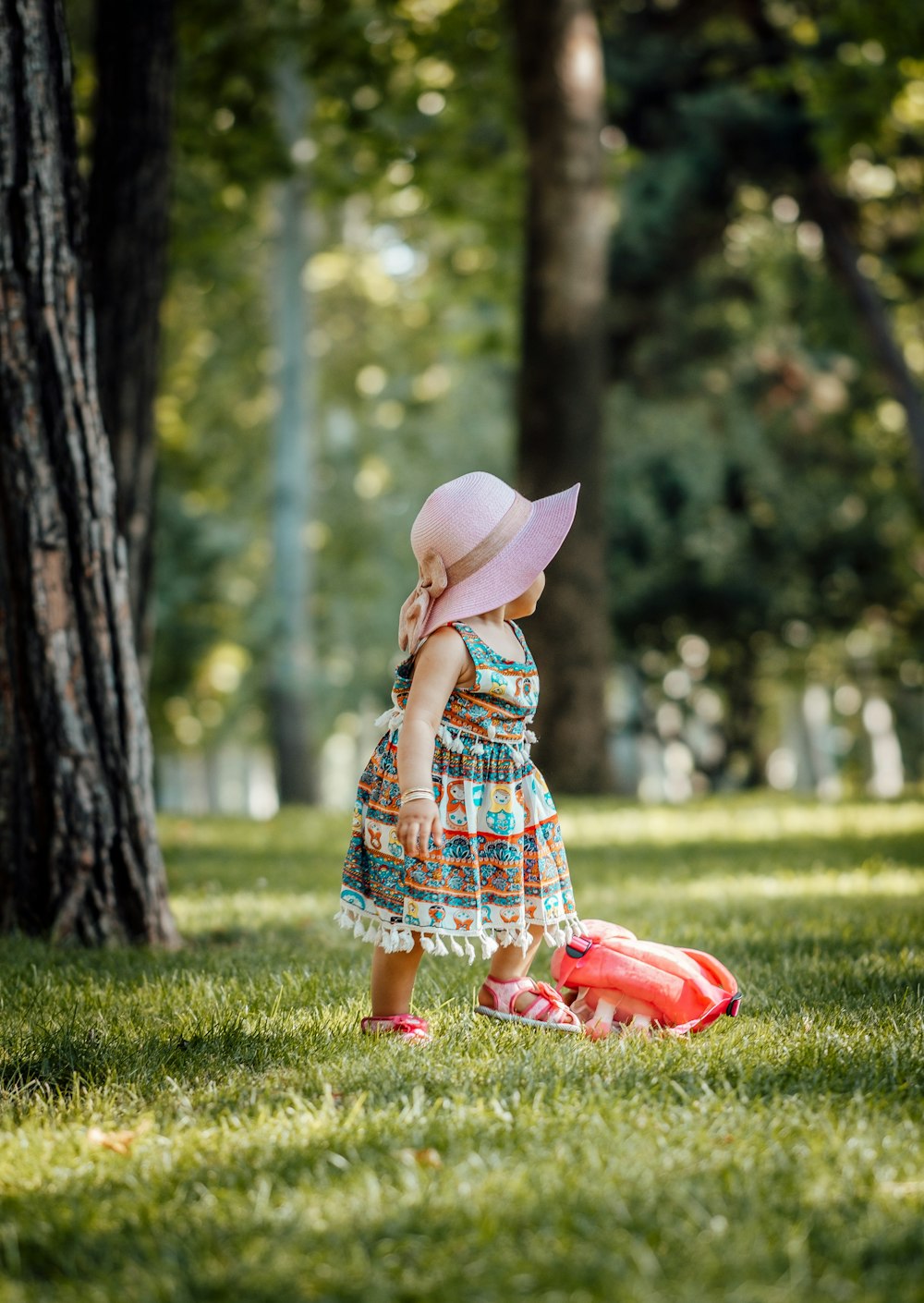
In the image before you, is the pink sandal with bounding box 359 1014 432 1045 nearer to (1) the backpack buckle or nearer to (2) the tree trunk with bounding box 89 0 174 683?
(1) the backpack buckle

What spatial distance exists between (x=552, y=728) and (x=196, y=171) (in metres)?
6.89

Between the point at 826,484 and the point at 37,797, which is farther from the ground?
the point at 826,484

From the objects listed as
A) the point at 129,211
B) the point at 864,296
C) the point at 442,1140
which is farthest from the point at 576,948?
the point at 864,296

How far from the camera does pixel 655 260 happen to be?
1866cm

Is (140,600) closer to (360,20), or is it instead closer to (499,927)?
(499,927)

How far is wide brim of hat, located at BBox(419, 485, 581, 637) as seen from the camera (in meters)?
3.79

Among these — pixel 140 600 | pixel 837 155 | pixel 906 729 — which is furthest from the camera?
pixel 906 729

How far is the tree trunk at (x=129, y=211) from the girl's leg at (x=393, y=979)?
3.40 metres

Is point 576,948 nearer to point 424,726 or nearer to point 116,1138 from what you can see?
point 424,726

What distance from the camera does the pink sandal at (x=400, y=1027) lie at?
3643 mm

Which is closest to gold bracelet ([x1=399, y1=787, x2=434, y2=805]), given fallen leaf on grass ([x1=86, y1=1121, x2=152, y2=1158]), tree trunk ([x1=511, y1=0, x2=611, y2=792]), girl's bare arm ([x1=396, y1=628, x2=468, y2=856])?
girl's bare arm ([x1=396, y1=628, x2=468, y2=856])

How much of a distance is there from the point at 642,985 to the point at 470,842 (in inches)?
26.2

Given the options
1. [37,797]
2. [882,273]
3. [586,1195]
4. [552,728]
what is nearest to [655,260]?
[882,273]

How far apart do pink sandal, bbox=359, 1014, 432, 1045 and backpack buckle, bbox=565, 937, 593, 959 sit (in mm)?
503
